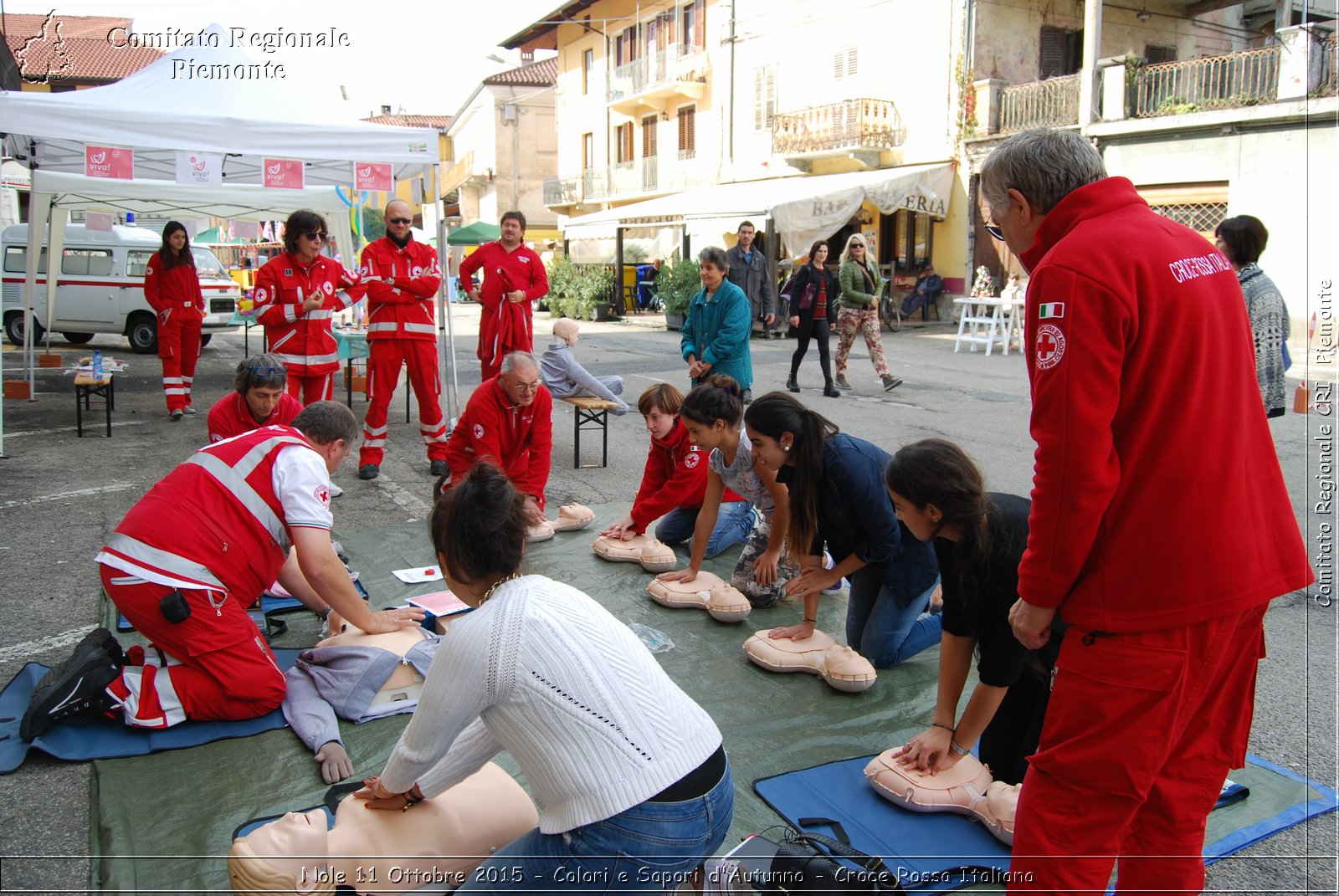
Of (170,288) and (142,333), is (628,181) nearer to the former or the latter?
(142,333)

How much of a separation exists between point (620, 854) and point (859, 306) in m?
9.72

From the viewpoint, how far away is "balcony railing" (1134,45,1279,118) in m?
14.8

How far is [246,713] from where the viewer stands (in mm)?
3174

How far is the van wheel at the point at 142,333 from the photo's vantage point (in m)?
15.5

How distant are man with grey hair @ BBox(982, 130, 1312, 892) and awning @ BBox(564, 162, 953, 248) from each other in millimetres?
17157

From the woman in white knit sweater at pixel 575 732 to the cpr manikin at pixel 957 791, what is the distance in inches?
37.0

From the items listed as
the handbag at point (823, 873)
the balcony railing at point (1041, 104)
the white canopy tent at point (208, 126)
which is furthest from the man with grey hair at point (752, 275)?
the handbag at point (823, 873)

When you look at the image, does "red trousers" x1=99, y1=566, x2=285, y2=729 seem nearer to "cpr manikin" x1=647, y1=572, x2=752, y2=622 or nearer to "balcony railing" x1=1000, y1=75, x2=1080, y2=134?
"cpr manikin" x1=647, y1=572, x2=752, y2=622

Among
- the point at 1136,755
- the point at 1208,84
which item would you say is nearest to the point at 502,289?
the point at 1136,755

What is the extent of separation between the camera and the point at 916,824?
8.78 feet

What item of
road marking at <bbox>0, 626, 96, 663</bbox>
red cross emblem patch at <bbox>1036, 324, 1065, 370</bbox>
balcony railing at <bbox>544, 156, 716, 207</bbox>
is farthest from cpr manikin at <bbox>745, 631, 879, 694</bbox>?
balcony railing at <bbox>544, 156, 716, 207</bbox>

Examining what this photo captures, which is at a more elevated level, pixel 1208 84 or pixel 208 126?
pixel 1208 84

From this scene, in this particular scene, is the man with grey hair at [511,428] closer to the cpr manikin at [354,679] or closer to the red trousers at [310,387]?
the cpr manikin at [354,679]

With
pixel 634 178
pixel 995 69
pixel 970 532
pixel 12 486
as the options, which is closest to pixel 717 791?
pixel 970 532
